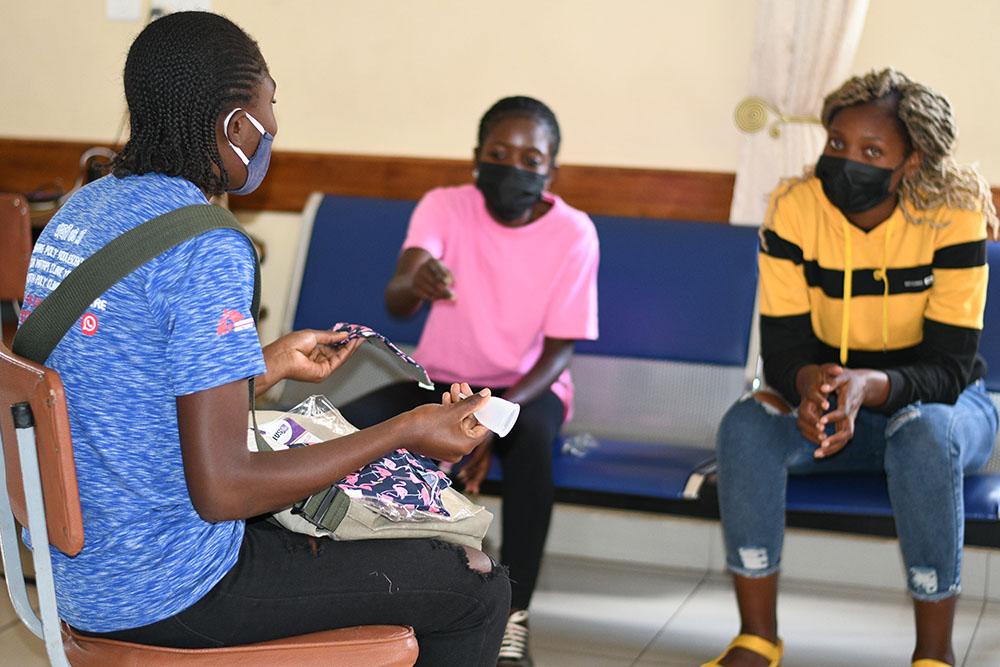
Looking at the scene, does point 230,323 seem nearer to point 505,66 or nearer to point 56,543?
point 56,543

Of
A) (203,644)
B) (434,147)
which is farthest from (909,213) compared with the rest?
(203,644)

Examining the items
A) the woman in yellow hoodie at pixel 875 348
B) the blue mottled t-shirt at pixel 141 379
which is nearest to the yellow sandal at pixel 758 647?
the woman in yellow hoodie at pixel 875 348

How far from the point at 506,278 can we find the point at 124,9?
6.17 ft

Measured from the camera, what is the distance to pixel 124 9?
415cm

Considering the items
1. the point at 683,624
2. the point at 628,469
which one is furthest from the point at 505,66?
the point at 683,624

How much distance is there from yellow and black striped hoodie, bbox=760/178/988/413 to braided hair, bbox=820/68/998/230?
30 millimetres

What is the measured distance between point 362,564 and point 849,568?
89.9 inches

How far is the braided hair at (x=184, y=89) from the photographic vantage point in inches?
61.6

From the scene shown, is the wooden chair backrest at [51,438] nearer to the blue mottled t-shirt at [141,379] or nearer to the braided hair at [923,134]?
the blue mottled t-shirt at [141,379]

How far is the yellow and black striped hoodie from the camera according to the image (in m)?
2.75

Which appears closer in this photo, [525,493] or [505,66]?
[525,493]

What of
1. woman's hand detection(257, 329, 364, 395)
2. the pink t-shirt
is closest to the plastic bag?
woman's hand detection(257, 329, 364, 395)

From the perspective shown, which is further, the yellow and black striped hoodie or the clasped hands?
the yellow and black striped hoodie

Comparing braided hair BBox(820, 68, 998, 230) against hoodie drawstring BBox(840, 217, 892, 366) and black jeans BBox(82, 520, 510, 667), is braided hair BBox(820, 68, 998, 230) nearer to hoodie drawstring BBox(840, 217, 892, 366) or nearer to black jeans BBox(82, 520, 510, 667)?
hoodie drawstring BBox(840, 217, 892, 366)
